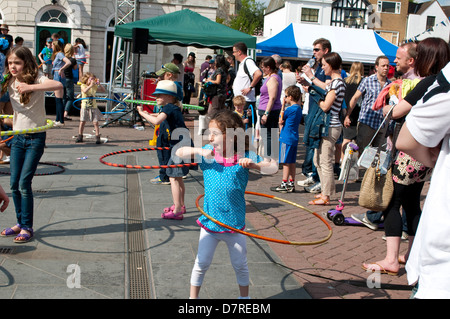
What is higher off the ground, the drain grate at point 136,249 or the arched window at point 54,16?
the arched window at point 54,16

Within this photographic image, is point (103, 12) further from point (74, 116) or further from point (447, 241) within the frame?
point (447, 241)

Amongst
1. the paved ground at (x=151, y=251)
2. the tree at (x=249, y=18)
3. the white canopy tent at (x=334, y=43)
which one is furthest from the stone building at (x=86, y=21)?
the tree at (x=249, y=18)

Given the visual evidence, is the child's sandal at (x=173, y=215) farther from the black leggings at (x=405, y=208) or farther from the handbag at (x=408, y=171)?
the handbag at (x=408, y=171)

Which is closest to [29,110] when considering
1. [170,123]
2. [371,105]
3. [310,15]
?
[170,123]

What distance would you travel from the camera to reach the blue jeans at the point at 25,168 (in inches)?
202

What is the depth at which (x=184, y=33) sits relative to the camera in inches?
591

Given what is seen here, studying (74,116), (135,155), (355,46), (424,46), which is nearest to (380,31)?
(355,46)

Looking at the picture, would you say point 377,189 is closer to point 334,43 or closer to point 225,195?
point 225,195

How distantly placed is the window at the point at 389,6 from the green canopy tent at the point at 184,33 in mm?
50358

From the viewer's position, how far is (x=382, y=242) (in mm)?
5848

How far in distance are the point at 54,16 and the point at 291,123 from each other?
2325cm

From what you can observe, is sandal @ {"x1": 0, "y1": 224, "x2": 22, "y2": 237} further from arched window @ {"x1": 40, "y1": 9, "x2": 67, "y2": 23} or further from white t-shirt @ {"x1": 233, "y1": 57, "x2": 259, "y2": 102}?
arched window @ {"x1": 40, "y1": 9, "x2": 67, "y2": 23}

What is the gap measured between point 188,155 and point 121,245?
1.86 meters

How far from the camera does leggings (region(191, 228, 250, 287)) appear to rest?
3.69 m
